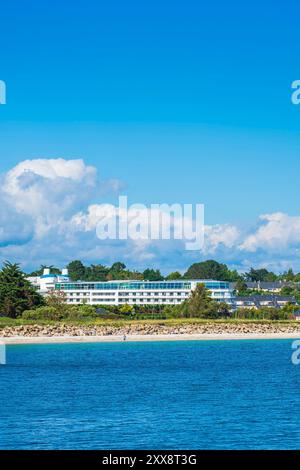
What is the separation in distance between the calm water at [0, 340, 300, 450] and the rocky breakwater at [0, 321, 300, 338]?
1953 centimetres

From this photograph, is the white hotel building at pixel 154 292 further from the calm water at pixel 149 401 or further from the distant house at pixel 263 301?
the calm water at pixel 149 401

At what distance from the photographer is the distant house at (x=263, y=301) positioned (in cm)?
15225

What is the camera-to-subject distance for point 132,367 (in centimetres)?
6525

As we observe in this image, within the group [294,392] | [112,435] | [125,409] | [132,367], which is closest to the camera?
[112,435]

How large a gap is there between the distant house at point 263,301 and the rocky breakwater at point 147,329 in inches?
1455

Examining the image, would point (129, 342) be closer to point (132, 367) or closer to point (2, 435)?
point (132, 367)

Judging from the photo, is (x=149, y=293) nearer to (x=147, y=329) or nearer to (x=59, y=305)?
(x=59, y=305)

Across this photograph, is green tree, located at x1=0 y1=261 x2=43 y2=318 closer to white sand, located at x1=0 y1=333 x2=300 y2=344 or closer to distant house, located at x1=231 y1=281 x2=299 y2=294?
white sand, located at x1=0 y1=333 x2=300 y2=344

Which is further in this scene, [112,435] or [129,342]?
[129,342]

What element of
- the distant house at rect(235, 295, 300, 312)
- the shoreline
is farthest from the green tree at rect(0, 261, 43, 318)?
the distant house at rect(235, 295, 300, 312)

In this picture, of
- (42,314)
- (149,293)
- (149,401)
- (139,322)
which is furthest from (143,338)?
(149,401)

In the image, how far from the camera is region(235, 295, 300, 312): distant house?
500 feet
